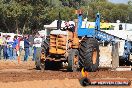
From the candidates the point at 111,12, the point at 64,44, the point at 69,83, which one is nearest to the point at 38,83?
the point at 69,83

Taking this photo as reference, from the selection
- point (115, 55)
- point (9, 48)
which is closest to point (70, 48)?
point (115, 55)

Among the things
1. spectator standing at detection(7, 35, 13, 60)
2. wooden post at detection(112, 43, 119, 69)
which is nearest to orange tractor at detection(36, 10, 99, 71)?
wooden post at detection(112, 43, 119, 69)

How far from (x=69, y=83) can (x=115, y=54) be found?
7256mm

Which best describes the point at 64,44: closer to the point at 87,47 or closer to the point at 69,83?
the point at 87,47

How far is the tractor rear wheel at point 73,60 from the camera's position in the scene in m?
18.4

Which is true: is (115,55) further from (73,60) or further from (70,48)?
(73,60)

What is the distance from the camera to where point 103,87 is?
11836 mm

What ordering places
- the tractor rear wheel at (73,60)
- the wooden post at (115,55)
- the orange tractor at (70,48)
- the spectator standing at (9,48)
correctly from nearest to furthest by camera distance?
1. the tractor rear wheel at (73,60)
2. the orange tractor at (70,48)
3. the wooden post at (115,55)
4. the spectator standing at (9,48)

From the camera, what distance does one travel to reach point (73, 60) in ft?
60.6

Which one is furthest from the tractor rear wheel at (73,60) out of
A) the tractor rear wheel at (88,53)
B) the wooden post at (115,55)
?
the wooden post at (115,55)

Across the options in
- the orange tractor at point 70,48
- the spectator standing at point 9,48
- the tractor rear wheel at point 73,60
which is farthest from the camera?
the spectator standing at point 9,48

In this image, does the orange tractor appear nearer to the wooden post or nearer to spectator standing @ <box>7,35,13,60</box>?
the wooden post

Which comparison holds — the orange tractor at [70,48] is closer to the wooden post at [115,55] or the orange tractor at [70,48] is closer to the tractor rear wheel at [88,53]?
the tractor rear wheel at [88,53]

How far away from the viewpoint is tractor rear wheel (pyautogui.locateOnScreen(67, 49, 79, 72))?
60.4 feet
